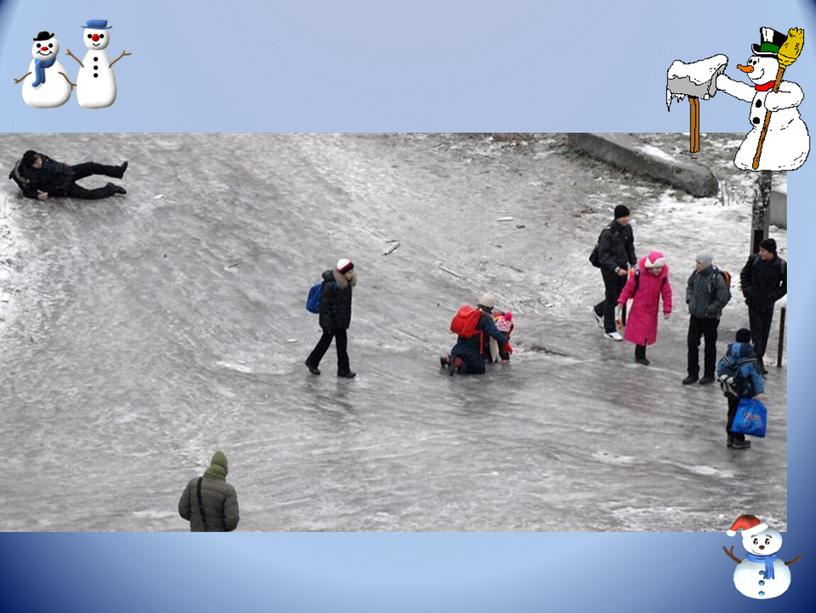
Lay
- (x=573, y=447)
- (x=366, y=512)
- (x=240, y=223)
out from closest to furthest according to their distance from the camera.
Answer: (x=366, y=512) < (x=573, y=447) < (x=240, y=223)

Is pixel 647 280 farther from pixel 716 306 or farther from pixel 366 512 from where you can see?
pixel 366 512

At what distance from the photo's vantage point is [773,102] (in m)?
18.4

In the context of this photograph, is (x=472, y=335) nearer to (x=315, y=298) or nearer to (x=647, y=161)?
(x=315, y=298)

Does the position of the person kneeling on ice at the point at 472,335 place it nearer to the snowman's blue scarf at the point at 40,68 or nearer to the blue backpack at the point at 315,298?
the blue backpack at the point at 315,298

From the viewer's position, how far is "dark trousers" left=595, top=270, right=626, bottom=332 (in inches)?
811

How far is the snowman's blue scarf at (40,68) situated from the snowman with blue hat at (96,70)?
0.20 metres

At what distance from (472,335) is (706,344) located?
8.44 ft

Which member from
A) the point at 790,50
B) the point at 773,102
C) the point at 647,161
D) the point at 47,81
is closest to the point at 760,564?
the point at 773,102

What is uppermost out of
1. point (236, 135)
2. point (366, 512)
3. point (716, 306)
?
point (236, 135)

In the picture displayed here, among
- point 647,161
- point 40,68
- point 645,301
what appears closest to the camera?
point 40,68

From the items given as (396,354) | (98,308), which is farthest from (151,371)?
(396,354)

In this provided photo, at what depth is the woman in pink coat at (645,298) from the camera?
19719mm

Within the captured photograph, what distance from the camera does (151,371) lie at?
1961cm

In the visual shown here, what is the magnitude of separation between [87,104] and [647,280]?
20.7ft
